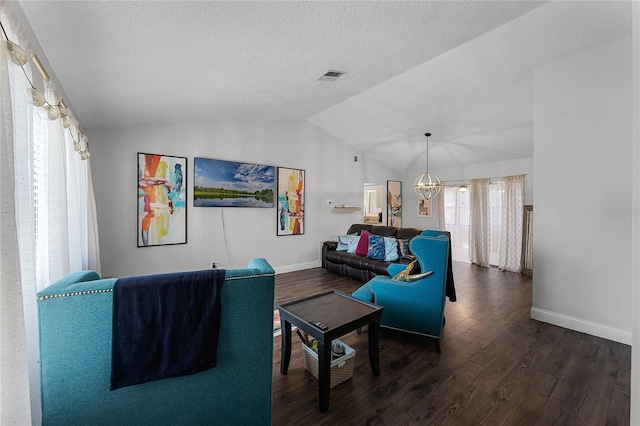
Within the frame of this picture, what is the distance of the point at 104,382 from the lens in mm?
1105

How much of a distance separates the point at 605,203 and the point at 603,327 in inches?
50.6

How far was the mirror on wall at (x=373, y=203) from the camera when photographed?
7.44 metres

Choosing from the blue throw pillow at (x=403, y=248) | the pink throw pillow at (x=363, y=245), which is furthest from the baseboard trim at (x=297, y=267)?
the blue throw pillow at (x=403, y=248)

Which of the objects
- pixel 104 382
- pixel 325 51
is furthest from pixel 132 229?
pixel 325 51

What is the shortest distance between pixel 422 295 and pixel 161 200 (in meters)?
3.82

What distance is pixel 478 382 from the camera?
1987 millimetres

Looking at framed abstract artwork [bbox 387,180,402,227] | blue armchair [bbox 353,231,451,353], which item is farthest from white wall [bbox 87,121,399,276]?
blue armchair [bbox 353,231,451,353]

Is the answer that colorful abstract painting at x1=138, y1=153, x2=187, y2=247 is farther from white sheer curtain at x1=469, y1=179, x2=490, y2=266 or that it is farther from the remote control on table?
white sheer curtain at x1=469, y1=179, x2=490, y2=266

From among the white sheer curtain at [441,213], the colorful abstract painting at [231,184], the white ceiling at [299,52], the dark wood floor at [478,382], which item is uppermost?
the white ceiling at [299,52]

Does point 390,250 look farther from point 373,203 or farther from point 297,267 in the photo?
point 373,203

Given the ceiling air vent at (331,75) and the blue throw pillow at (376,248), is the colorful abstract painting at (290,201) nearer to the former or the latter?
the blue throw pillow at (376,248)

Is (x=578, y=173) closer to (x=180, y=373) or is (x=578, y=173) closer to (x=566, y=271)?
(x=566, y=271)

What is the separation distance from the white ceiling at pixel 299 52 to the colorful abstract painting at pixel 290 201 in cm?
133

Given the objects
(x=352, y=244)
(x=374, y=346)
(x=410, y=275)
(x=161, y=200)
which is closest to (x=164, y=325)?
(x=374, y=346)
